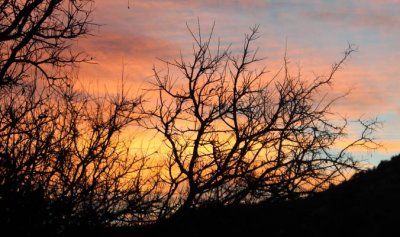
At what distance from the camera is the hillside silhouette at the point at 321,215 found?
27.0 feet

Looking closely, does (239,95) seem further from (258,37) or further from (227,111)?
(258,37)

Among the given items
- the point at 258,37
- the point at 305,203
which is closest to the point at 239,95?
the point at 258,37

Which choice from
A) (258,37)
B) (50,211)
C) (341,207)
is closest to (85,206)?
(50,211)

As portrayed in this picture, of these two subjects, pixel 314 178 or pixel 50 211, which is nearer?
pixel 50 211

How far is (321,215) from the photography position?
8992mm

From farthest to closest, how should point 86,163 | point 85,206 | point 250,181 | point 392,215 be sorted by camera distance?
point 250,181 → point 86,163 → point 85,206 → point 392,215

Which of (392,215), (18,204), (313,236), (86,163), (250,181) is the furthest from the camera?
(250,181)

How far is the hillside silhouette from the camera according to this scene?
8.23 meters

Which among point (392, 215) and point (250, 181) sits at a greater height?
point (250, 181)

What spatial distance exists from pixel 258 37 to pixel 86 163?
18.3 feet

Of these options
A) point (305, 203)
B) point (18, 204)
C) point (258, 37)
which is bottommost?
point (305, 203)

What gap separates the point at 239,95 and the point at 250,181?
2233 millimetres

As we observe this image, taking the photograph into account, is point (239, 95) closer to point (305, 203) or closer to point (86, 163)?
point (86, 163)

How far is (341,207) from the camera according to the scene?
29.3ft
